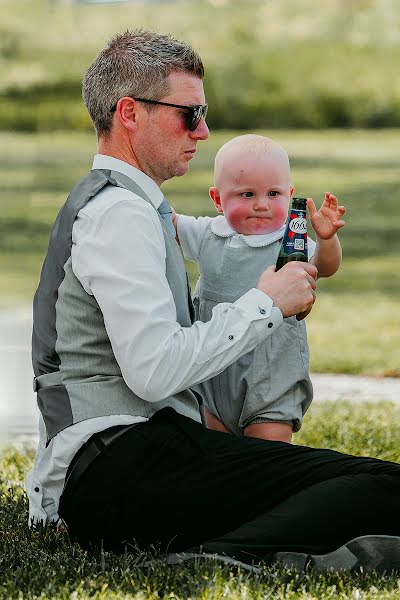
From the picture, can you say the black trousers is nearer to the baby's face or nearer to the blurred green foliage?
the baby's face

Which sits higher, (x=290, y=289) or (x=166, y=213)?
Answer: (x=166, y=213)

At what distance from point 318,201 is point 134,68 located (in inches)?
633

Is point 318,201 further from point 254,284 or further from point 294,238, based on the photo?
point 294,238

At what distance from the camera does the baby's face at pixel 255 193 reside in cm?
451

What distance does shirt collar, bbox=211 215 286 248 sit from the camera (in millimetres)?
4570

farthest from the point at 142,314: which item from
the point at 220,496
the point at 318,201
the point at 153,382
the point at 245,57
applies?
the point at 245,57

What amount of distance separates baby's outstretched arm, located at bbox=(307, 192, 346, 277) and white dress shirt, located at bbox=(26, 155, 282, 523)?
1.74ft

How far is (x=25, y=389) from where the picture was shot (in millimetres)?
7645

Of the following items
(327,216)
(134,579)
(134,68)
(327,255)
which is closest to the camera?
(134,579)

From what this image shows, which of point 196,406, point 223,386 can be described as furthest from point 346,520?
point 223,386

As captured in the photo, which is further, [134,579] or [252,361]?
[252,361]

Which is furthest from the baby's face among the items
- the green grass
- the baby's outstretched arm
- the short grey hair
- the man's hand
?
the green grass

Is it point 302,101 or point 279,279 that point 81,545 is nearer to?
point 279,279

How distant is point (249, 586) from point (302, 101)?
964 inches
